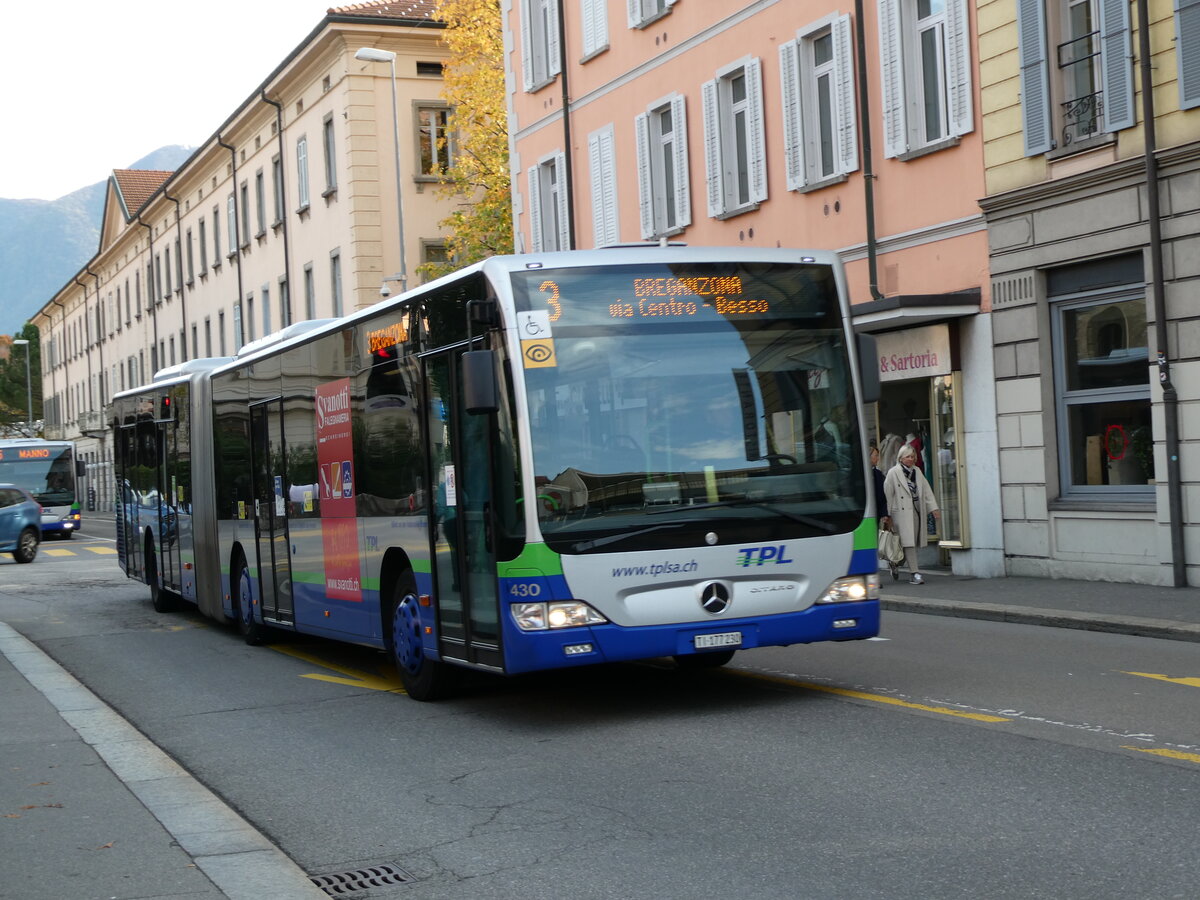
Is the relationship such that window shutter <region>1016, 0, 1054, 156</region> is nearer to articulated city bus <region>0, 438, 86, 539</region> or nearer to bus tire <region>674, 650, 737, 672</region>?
bus tire <region>674, 650, 737, 672</region>

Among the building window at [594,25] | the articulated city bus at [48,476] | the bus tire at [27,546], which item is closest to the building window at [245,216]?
the articulated city bus at [48,476]

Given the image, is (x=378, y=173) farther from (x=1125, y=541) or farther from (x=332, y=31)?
(x=1125, y=541)

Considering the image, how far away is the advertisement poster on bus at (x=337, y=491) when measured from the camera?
1192cm

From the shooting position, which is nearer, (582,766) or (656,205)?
(582,766)

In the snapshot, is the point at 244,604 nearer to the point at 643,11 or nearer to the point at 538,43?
the point at 643,11

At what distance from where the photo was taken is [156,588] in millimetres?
20406

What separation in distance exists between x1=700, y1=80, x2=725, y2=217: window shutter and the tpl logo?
16484mm

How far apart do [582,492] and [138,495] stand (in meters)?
13.3

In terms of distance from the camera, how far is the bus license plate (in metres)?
9.09

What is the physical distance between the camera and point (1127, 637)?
42.9 ft

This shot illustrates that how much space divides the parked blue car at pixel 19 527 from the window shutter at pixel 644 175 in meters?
17.0

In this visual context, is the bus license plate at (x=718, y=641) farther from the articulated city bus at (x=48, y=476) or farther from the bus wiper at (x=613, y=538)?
the articulated city bus at (x=48, y=476)

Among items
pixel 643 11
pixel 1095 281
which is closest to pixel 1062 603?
pixel 1095 281

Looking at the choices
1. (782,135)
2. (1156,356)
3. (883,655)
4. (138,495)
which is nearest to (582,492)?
(883,655)
